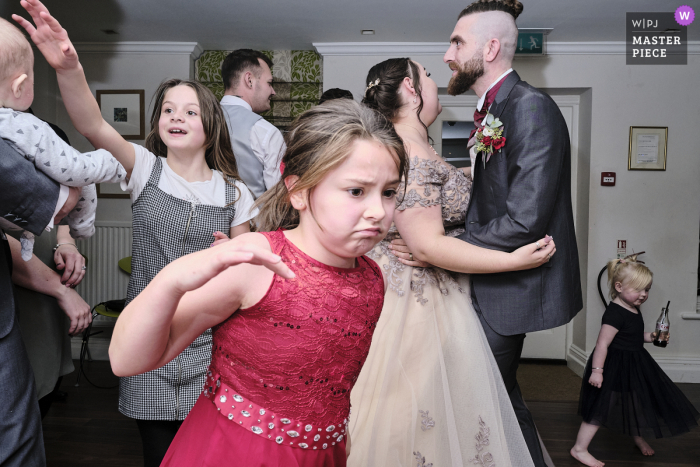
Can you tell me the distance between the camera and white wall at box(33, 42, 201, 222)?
4.45m

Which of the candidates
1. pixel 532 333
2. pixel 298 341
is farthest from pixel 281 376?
pixel 532 333

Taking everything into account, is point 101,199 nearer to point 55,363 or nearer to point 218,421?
point 55,363

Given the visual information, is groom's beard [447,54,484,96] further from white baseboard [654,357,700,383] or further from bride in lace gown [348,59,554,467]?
white baseboard [654,357,700,383]

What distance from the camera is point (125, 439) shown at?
2.99m

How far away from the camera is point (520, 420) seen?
67.4 inches

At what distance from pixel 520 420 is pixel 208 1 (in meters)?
3.24

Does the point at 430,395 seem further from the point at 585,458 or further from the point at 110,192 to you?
the point at 110,192

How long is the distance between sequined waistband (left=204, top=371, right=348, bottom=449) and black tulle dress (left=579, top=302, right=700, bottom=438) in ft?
7.76

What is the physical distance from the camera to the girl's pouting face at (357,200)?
87cm

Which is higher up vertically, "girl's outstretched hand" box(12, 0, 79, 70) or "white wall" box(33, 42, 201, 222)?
"white wall" box(33, 42, 201, 222)

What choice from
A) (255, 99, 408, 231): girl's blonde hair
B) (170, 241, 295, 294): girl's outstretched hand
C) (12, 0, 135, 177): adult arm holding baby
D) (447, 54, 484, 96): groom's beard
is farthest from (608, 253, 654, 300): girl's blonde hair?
(170, 241, 295, 294): girl's outstretched hand

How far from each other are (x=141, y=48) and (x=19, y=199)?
3.96 metres

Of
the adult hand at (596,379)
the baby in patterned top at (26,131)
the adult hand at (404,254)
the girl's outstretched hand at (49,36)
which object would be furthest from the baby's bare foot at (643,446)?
the girl's outstretched hand at (49,36)

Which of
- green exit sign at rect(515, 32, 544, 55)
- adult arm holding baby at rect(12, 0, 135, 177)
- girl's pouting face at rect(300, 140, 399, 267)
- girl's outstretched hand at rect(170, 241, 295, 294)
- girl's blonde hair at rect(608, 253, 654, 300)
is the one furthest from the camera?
green exit sign at rect(515, 32, 544, 55)
